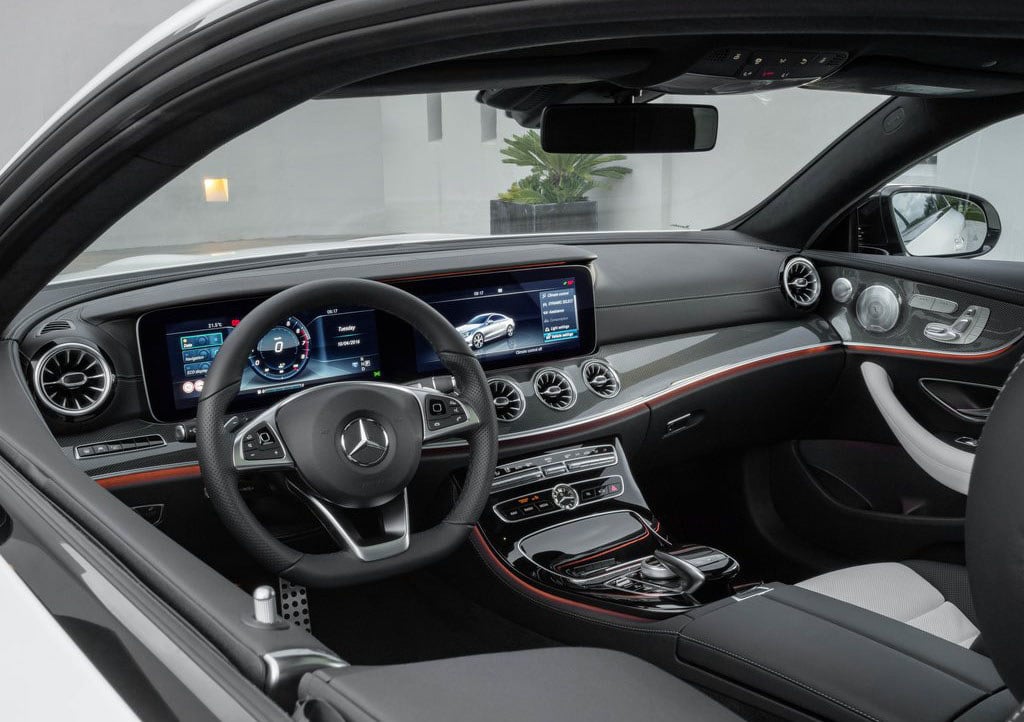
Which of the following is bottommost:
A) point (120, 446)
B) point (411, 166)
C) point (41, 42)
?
point (120, 446)

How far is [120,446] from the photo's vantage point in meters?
2.02

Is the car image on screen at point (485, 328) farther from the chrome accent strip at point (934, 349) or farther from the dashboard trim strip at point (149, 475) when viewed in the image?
the chrome accent strip at point (934, 349)

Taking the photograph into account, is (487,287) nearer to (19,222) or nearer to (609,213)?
(19,222)

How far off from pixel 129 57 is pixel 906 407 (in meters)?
2.72

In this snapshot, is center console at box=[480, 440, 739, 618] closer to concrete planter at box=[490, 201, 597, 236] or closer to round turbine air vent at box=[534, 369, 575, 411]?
round turbine air vent at box=[534, 369, 575, 411]

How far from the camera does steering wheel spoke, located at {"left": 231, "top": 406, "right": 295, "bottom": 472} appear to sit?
1.87m

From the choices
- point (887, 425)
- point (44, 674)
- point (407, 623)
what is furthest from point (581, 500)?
point (44, 674)

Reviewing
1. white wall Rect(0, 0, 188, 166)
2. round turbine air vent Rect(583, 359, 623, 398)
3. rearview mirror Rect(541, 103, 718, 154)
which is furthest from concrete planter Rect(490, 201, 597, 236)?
white wall Rect(0, 0, 188, 166)

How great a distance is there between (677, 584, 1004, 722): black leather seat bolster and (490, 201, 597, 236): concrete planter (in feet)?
5.23

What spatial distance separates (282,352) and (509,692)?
1.72m

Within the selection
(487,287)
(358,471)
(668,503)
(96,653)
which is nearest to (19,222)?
(96,653)

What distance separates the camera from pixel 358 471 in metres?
1.91

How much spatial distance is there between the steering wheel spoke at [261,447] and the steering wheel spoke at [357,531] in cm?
8

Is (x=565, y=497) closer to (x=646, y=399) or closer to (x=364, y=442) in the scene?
(x=646, y=399)
